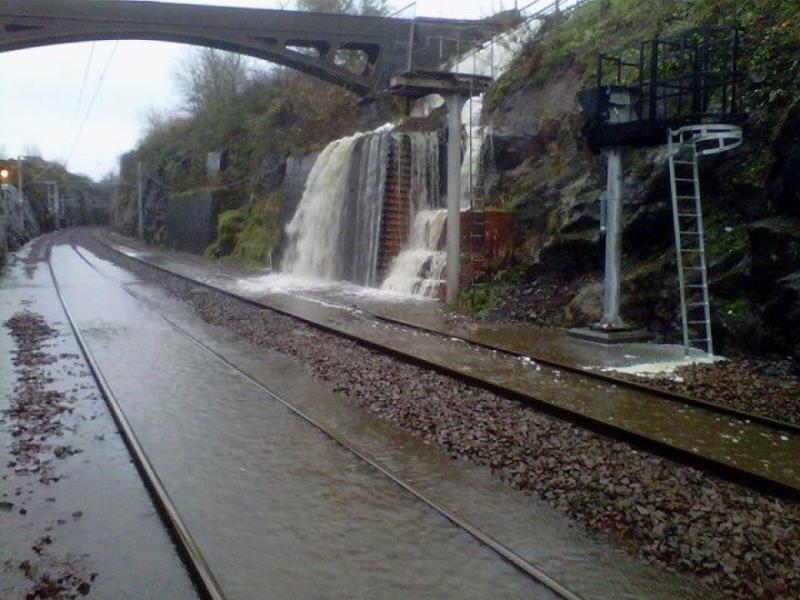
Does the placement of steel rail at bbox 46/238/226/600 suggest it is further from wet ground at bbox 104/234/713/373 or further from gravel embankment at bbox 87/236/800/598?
wet ground at bbox 104/234/713/373

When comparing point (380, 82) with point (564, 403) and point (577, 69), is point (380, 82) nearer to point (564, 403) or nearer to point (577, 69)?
point (577, 69)

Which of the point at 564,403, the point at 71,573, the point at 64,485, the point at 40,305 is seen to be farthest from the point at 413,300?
the point at 71,573

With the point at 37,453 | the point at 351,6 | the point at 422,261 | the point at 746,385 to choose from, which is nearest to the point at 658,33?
the point at 422,261

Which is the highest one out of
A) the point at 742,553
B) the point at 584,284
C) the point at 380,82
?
the point at 380,82

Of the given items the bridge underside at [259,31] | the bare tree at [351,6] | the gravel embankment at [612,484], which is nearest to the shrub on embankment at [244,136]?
the bare tree at [351,6]

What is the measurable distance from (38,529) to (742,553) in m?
4.36

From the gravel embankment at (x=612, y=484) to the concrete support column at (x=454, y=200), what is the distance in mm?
6631

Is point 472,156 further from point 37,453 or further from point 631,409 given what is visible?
point 37,453

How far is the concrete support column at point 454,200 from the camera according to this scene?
617 inches

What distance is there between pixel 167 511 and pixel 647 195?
1000cm

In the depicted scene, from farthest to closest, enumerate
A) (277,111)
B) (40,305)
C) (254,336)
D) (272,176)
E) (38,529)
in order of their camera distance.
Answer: (277,111)
(272,176)
(40,305)
(254,336)
(38,529)

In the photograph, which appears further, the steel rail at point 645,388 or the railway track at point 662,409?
the steel rail at point 645,388

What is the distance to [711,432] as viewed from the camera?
6.73m

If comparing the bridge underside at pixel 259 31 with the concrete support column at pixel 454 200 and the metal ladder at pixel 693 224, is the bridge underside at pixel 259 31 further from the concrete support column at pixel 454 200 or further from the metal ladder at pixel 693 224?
the metal ladder at pixel 693 224
